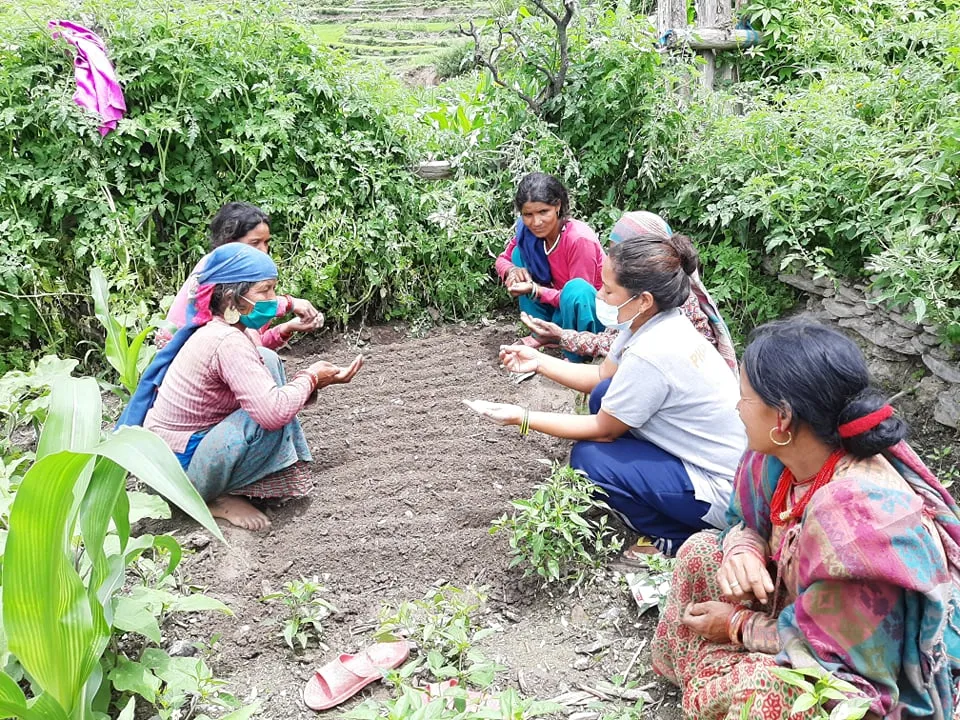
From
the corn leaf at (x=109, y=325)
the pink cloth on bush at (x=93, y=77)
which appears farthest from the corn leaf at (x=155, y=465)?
the pink cloth on bush at (x=93, y=77)

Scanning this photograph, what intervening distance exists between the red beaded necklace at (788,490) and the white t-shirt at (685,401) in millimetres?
698

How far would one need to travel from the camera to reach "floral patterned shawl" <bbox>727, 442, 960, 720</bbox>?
1657 mm

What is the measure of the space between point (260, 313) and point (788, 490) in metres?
1.95

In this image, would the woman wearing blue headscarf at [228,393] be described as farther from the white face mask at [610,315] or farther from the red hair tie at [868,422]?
the red hair tie at [868,422]

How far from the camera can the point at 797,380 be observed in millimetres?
1814

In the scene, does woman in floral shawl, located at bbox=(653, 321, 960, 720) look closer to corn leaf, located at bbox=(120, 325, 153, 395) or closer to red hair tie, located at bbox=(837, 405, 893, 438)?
red hair tie, located at bbox=(837, 405, 893, 438)

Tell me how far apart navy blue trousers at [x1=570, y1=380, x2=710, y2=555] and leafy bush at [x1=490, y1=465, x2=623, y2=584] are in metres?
0.08

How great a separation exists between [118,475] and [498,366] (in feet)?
9.62

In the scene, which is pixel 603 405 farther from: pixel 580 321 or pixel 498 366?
pixel 498 366

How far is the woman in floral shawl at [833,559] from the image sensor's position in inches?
66.1

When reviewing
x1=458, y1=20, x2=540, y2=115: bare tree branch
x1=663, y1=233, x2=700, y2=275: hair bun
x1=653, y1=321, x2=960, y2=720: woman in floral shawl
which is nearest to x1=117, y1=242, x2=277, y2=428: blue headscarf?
x1=663, y1=233, x2=700, y2=275: hair bun

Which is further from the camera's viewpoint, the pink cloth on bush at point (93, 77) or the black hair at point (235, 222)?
the pink cloth on bush at point (93, 77)

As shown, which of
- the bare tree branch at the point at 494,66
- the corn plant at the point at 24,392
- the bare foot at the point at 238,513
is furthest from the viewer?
the bare tree branch at the point at 494,66

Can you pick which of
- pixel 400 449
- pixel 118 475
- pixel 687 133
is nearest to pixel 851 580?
pixel 118 475
